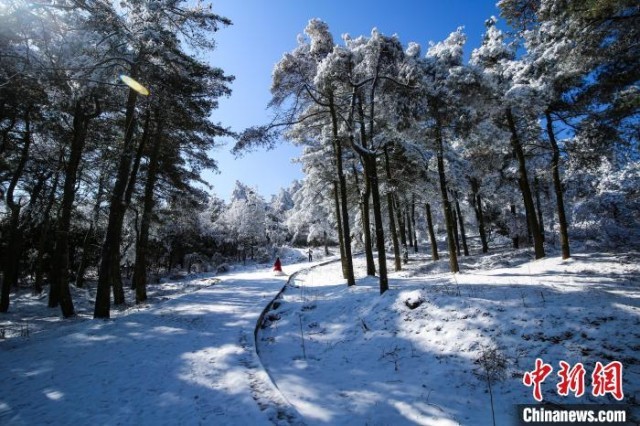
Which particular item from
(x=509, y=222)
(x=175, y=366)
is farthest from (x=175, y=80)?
(x=509, y=222)

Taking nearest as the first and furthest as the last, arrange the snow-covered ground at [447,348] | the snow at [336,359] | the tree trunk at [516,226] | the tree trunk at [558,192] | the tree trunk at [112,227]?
the snow at [336,359]
the snow-covered ground at [447,348]
the tree trunk at [112,227]
the tree trunk at [558,192]
the tree trunk at [516,226]

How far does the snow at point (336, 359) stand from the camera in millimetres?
5016

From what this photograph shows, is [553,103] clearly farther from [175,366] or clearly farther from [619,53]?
[175,366]

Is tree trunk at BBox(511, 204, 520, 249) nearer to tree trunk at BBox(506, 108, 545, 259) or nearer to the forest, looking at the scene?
the forest

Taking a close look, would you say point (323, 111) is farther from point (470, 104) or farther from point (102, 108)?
point (102, 108)

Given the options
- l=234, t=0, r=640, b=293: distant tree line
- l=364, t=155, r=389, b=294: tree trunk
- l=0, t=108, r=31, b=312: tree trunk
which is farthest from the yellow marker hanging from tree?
l=364, t=155, r=389, b=294: tree trunk

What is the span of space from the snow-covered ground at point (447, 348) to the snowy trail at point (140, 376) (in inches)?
31.5

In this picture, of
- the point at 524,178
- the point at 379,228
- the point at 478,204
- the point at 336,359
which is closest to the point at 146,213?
the point at 379,228

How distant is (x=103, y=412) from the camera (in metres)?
4.82

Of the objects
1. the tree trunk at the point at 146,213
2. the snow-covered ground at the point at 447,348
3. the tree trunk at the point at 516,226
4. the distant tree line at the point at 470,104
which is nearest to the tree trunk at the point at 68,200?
the tree trunk at the point at 146,213

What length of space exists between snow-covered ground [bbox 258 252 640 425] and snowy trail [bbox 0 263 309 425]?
2.63 feet

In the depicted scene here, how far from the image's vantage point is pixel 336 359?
7.51 meters

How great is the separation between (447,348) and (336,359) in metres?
2.41

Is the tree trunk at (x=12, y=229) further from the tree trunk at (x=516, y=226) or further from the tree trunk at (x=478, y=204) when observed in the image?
the tree trunk at (x=516, y=226)
